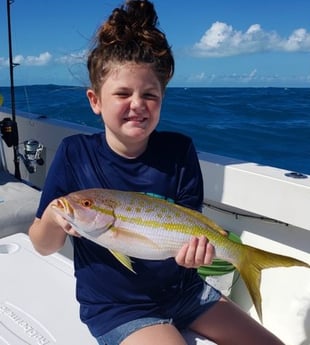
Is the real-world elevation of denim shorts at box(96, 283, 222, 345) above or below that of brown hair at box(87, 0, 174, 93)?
below

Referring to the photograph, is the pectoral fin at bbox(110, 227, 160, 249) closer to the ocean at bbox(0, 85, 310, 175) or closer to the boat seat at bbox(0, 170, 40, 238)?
the boat seat at bbox(0, 170, 40, 238)

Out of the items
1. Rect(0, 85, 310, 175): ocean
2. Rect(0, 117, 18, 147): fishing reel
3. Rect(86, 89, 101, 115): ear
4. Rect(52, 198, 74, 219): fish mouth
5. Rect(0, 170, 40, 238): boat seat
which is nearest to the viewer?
Rect(52, 198, 74, 219): fish mouth

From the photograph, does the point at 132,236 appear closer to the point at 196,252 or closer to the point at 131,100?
the point at 196,252

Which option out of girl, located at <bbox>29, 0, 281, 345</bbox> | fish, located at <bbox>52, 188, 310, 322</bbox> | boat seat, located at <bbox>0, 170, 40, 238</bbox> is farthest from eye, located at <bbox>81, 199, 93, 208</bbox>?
boat seat, located at <bbox>0, 170, 40, 238</bbox>

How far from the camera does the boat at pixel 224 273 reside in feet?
5.43

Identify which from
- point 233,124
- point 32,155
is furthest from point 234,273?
point 233,124

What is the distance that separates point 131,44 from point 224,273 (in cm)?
154

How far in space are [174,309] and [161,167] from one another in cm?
52

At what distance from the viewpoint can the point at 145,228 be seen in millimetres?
1212

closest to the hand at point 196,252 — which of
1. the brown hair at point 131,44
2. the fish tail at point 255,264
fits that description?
the fish tail at point 255,264

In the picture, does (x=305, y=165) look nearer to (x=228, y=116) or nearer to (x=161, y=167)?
(x=228, y=116)

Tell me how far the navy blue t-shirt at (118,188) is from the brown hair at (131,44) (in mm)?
254

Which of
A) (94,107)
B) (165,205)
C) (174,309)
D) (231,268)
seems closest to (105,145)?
(94,107)

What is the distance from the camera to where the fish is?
46.0 inches
